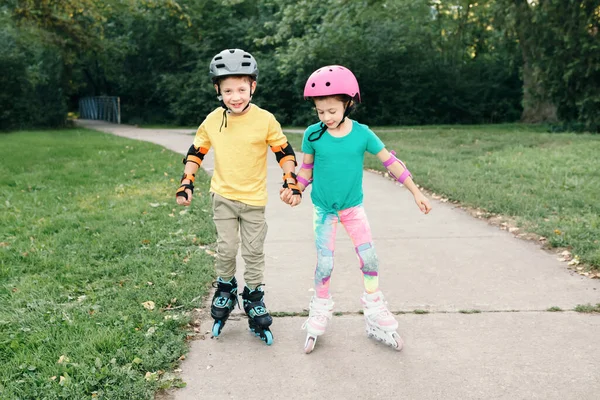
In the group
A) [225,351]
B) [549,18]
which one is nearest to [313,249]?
[225,351]

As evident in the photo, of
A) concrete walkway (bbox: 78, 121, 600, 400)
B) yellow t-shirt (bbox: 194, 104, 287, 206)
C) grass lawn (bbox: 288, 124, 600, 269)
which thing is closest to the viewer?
concrete walkway (bbox: 78, 121, 600, 400)

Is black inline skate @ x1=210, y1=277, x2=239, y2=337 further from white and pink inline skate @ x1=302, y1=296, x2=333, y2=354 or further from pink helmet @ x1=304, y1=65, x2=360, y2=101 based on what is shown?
pink helmet @ x1=304, y1=65, x2=360, y2=101

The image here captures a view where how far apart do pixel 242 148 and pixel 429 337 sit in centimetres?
161

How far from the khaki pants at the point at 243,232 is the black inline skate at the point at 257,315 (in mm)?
56

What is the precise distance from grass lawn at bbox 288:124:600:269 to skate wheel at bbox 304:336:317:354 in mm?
2693

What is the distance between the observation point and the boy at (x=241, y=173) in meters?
3.53

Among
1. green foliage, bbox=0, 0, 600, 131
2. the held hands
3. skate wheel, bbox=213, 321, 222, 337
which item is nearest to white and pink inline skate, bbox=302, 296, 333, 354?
skate wheel, bbox=213, 321, 222, 337

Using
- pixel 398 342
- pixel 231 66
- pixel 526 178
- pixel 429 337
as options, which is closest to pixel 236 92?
pixel 231 66

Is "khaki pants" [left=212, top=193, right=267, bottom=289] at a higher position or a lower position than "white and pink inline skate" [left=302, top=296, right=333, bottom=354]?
higher

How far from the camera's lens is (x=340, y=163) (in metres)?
3.49

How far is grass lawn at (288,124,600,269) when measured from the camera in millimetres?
6043

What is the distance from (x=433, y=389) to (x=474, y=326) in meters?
0.89

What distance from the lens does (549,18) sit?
1647 centimetres

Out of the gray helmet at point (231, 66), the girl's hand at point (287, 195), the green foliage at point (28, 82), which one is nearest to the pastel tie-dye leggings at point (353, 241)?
the girl's hand at point (287, 195)
